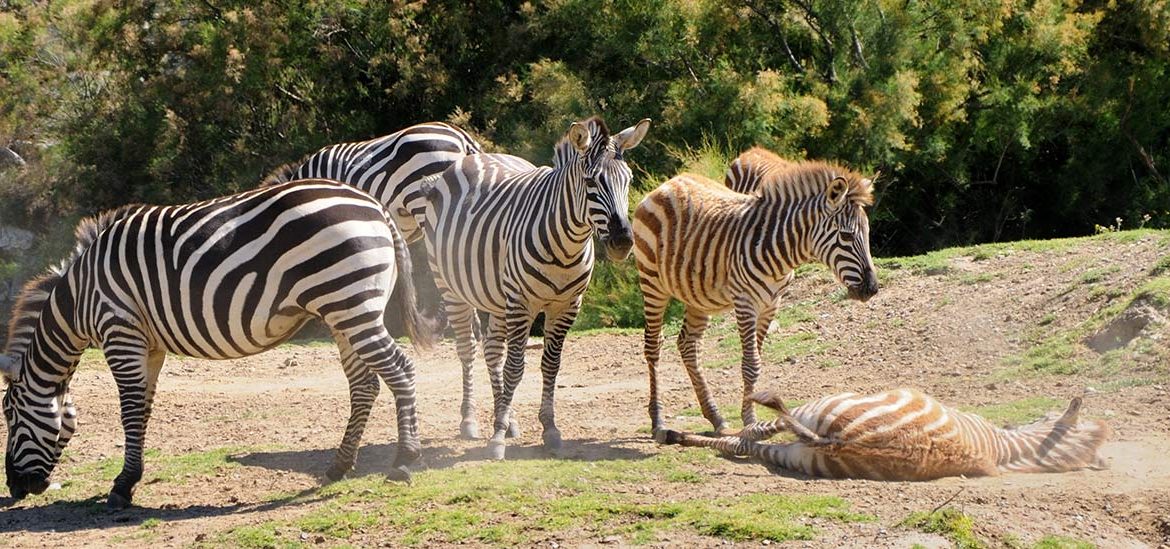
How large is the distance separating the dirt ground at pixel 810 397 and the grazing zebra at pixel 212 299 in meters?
0.64

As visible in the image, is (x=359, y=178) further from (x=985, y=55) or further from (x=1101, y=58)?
(x=1101, y=58)

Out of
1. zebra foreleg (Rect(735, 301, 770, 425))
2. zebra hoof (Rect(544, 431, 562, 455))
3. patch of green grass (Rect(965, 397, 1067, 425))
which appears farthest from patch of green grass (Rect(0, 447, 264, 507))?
patch of green grass (Rect(965, 397, 1067, 425))

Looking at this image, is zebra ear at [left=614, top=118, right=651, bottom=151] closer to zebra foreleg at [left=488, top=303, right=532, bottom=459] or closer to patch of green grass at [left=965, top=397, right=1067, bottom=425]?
zebra foreleg at [left=488, top=303, right=532, bottom=459]

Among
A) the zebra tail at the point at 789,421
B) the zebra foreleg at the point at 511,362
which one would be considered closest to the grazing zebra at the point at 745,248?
the zebra tail at the point at 789,421

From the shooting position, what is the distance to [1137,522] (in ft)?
22.0

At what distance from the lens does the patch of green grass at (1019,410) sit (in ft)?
30.4

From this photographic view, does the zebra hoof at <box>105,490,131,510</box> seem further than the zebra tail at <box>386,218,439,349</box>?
No

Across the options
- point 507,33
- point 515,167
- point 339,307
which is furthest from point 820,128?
point 339,307

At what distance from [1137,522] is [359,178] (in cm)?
734

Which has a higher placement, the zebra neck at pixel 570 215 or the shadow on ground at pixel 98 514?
the zebra neck at pixel 570 215

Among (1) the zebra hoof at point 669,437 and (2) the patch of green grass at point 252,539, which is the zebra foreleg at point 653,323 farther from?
(2) the patch of green grass at point 252,539

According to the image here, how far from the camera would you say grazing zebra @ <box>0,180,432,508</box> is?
758 cm

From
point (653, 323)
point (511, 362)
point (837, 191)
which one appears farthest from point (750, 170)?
point (511, 362)

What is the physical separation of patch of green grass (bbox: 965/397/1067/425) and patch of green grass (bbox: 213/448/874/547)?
2799mm
